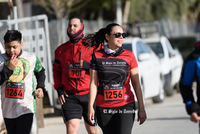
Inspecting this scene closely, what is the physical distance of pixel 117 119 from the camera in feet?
15.2

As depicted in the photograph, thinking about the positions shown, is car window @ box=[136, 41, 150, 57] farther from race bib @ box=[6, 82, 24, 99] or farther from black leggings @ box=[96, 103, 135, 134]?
black leggings @ box=[96, 103, 135, 134]

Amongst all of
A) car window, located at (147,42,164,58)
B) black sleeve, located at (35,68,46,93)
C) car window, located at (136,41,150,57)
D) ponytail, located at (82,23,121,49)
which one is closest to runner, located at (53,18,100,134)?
ponytail, located at (82,23,121,49)

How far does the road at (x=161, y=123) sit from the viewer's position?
797 centimetres

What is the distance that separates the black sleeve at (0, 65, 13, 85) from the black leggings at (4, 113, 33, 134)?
479mm

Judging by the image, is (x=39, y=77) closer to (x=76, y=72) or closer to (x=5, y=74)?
(x=76, y=72)

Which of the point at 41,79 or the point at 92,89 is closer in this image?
the point at 92,89

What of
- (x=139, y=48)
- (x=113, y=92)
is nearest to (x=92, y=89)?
(x=113, y=92)

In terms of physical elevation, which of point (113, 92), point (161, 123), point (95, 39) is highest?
point (95, 39)

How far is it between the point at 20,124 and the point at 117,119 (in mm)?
Result: 1131

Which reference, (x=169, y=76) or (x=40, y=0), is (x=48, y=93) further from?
(x=40, y=0)

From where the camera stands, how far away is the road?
7971 mm

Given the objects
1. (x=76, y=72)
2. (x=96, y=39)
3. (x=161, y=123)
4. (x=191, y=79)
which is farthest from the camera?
(x=161, y=123)

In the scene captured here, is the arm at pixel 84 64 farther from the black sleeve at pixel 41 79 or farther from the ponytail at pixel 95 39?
the black sleeve at pixel 41 79

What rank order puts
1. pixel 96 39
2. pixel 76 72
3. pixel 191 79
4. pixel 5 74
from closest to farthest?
pixel 191 79 < pixel 5 74 < pixel 96 39 < pixel 76 72
